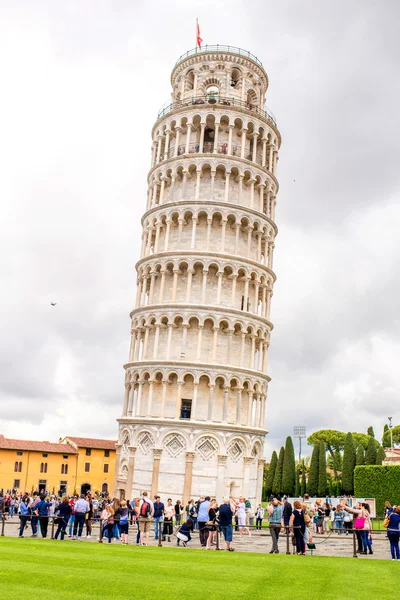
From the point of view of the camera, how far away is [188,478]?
4422 centimetres

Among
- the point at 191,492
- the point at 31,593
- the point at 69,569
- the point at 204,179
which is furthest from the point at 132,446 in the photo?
the point at 31,593

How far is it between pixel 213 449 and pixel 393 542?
25.7 metres

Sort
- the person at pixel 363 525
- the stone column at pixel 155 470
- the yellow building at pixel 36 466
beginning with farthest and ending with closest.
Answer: the yellow building at pixel 36 466 < the stone column at pixel 155 470 < the person at pixel 363 525

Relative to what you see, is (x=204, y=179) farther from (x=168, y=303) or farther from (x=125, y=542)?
(x=125, y=542)

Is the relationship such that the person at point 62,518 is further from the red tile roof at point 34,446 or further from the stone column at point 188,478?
the red tile roof at point 34,446

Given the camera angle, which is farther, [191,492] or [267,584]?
[191,492]

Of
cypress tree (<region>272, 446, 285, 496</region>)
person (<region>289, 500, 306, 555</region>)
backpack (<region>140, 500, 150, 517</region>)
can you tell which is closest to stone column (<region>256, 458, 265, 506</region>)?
backpack (<region>140, 500, 150, 517</region>)

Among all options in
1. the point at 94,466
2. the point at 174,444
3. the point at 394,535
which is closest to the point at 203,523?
the point at 394,535

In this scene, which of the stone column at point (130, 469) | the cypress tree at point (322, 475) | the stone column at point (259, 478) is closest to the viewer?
the stone column at point (130, 469)

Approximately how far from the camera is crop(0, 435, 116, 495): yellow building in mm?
88500

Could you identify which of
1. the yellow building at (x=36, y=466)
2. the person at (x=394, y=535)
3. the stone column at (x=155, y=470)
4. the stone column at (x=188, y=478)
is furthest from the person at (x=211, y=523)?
the yellow building at (x=36, y=466)

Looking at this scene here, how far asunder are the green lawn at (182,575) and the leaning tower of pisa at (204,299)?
25.5 m

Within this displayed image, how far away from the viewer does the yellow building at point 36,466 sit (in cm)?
8819

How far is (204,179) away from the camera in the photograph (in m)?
51.4
